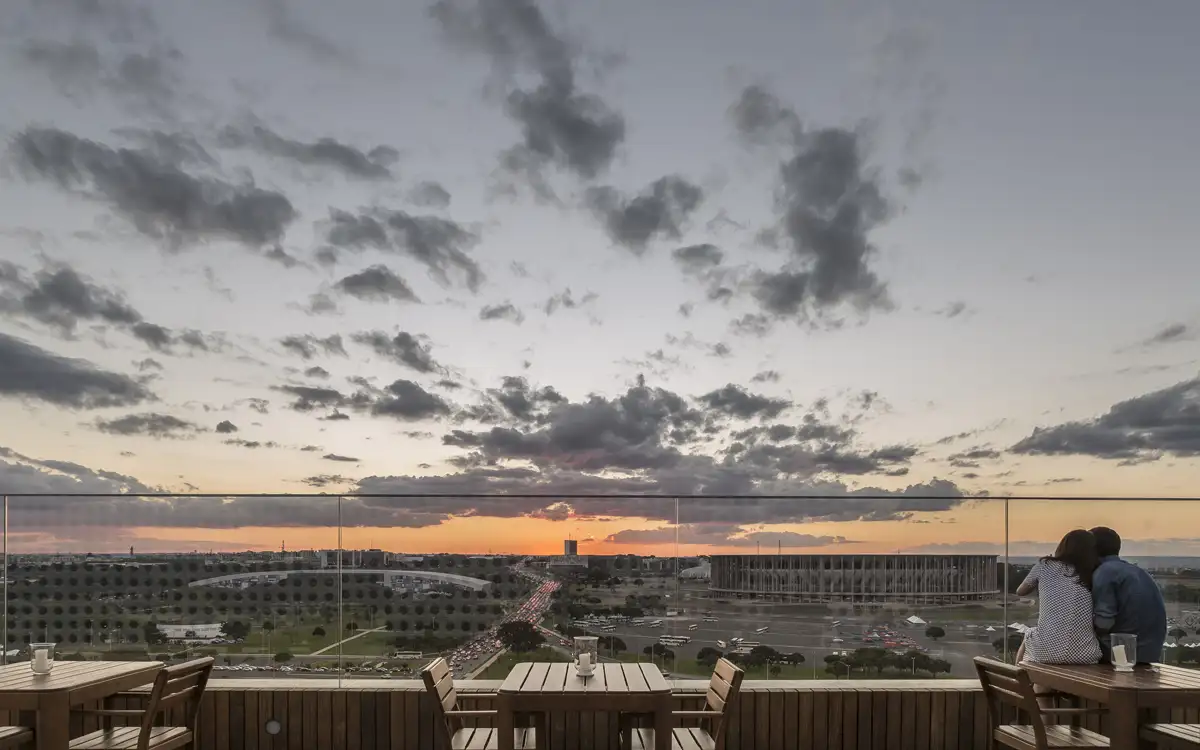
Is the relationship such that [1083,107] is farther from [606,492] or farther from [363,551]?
[363,551]

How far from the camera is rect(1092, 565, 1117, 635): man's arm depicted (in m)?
5.18

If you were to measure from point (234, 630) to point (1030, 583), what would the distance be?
5265 millimetres

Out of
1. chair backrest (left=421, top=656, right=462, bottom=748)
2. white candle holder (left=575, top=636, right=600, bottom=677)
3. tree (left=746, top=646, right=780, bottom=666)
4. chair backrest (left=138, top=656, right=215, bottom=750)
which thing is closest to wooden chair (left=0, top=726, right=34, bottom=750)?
chair backrest (left=138, top=656, right=215, bottom=750)

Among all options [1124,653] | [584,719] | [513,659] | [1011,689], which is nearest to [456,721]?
[513,659]

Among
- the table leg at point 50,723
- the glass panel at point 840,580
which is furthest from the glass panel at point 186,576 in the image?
the glass panel at point 840,580

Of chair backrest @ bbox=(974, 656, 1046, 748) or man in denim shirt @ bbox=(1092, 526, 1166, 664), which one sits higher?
man in denim shirt @ bbox=(1092, 526, 1166, 664)

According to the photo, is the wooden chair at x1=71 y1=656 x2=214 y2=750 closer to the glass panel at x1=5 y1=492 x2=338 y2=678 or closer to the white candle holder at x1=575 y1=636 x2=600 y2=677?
the glass panel at x1=5 y1=492 x2=338 y2=678

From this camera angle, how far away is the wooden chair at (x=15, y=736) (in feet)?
14.6

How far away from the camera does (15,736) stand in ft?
14.8

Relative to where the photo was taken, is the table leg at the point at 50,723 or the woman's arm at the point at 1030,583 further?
the woman's arm at the point at 1030,583

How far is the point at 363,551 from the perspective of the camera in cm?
606

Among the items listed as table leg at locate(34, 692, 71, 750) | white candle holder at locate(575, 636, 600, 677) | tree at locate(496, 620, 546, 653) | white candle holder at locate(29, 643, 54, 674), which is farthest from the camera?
tree at locate(496, 620, 546, 653)

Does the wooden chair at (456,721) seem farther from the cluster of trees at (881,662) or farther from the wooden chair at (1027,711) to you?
the wooden chair at (1027,711)

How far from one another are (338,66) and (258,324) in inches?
166
